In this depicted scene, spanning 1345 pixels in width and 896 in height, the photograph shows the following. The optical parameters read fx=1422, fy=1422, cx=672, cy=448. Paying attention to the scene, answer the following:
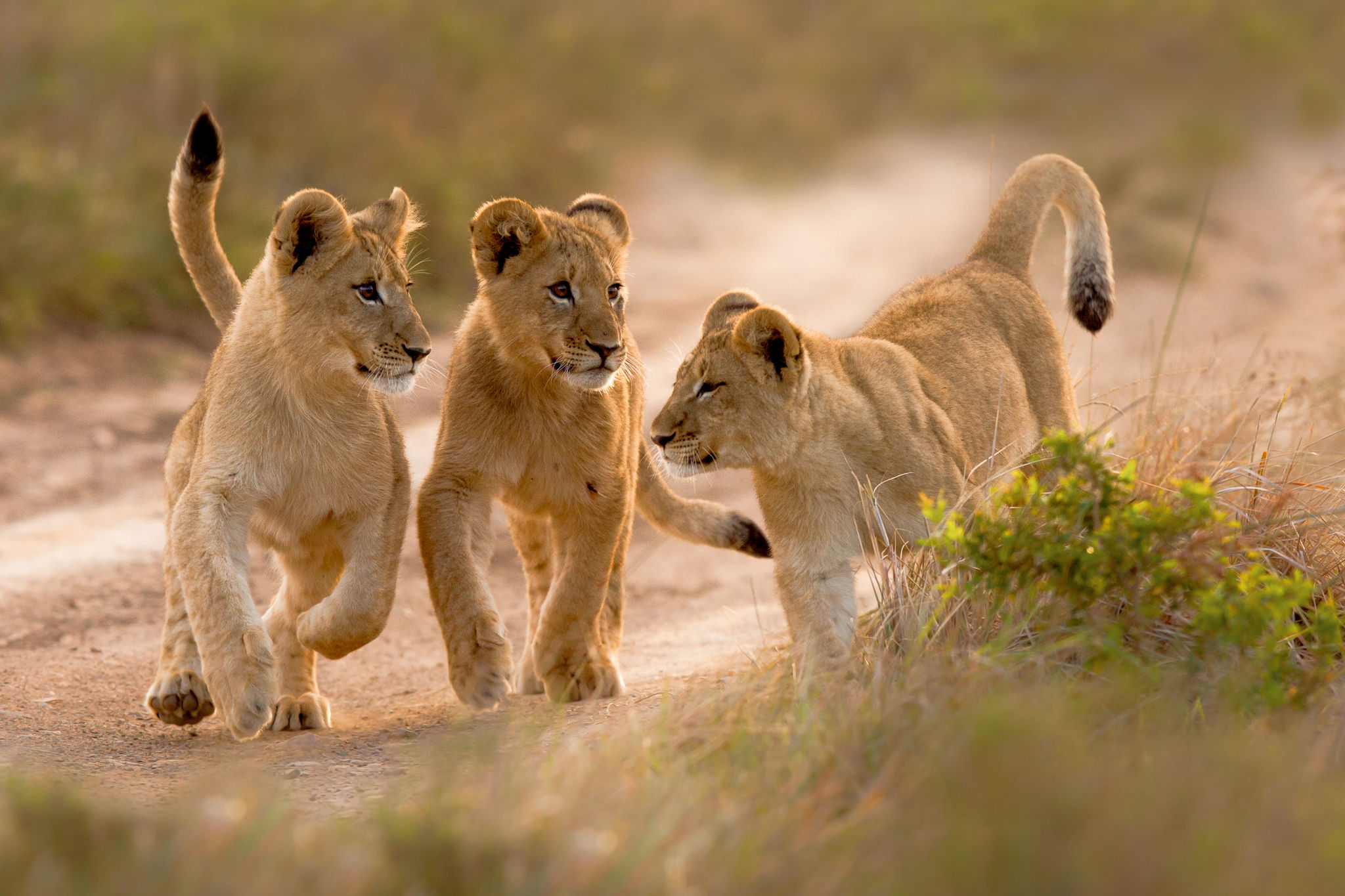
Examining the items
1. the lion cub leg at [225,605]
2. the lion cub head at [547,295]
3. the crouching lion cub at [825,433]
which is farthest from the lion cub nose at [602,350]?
the lion cub leg at [225,605]

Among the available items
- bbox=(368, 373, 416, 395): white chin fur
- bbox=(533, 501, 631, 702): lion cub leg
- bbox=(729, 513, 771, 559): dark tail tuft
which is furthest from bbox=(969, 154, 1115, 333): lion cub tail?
bbox=(368, 373, 416, 395): white chin fur

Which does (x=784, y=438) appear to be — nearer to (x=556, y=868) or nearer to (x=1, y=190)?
(x=556, y=868)

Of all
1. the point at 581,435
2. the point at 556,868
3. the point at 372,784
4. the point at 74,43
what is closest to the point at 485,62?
the point at 74,43

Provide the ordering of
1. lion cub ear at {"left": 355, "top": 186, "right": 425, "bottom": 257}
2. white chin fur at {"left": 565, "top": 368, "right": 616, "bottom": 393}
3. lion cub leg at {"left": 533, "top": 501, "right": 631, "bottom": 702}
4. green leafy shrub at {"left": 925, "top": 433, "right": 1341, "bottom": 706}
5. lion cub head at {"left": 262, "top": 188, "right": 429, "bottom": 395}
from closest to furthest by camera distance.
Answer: green leafy shrub at {"left": 925, "top": 433, "right": 1341, "bottom": 706}
lion cub head at {"left": 262, "top": 188, "right": 429, "bottom": 395}
white chin fur at {"left": 565, "top": 368, "right": 616, "bottom": 393}
lion cub leg at {"left": 533, "top": 501, "right": 631, "bottom": 702}
lion cub ear at {"left": 355, "top": 186, "right": 425, "bottom": 257}

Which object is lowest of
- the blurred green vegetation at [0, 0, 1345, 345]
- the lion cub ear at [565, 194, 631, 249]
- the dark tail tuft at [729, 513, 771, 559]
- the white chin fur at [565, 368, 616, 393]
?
the dark tail tuft at [729, 513, 771, 559]

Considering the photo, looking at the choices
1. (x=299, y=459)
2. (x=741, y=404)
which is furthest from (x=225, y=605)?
(x=741, y=404)

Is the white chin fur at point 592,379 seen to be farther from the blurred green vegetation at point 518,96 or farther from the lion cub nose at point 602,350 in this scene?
the blurred green vegetation at point 518,96

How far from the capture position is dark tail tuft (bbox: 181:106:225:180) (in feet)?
15.8

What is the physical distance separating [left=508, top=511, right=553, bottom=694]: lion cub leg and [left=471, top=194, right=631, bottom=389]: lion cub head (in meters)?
0.77

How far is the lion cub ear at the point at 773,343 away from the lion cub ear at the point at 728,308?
0.36 m

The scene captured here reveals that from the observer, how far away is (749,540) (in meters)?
5.15

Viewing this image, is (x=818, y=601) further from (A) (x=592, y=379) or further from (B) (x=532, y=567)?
(B) (x=532, y=567)

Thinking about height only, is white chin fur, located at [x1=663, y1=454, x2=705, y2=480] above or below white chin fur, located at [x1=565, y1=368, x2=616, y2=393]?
below

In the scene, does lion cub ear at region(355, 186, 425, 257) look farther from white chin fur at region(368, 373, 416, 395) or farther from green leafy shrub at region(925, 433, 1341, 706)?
green leafy shrub at region(925, 433, 1341, 706)
